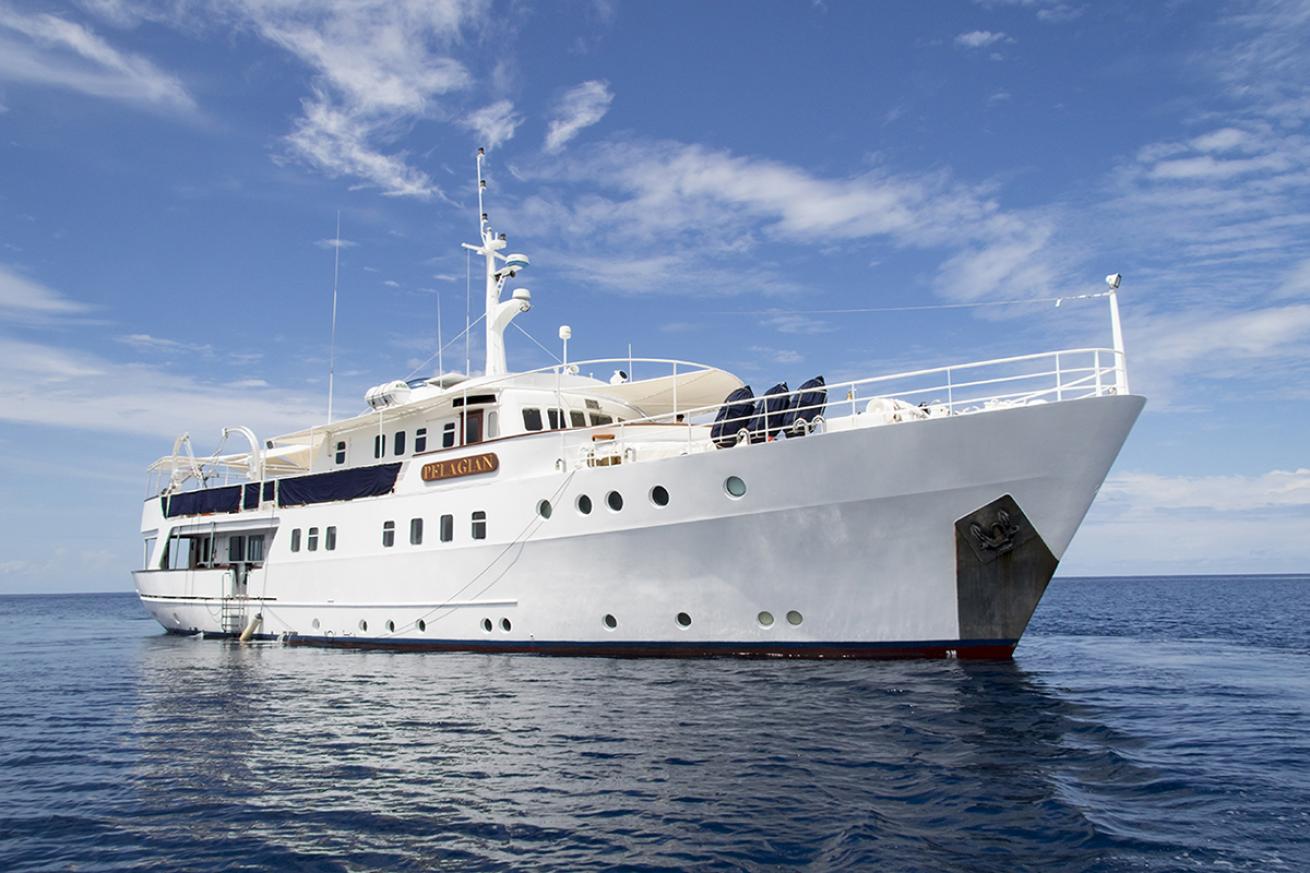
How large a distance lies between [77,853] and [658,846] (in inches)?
198

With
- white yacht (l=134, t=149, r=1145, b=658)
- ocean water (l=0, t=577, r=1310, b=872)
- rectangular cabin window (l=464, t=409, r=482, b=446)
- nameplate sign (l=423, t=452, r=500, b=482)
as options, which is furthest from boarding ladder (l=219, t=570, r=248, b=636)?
rectangular cabin window (l=464, t=409, r=482, b=446)

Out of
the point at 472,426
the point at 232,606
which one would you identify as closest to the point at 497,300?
the point at 472,426

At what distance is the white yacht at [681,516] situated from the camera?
14.0 metres

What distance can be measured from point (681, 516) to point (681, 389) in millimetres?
5992

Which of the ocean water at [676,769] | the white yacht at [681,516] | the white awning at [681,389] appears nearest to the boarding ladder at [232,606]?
the white yacht at [681,516]

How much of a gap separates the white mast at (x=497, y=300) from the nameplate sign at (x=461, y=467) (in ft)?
14.2

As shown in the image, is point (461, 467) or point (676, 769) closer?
point (676, 769)

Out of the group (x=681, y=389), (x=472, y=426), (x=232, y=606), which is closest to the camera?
(x=472, y=426)

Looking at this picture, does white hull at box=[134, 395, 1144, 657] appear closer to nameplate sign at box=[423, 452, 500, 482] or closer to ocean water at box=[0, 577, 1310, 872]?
nameplate sign at box=[423, 452, 500, 482]

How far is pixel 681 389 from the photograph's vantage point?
835 inches

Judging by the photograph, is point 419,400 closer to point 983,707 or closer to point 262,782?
point 262,782

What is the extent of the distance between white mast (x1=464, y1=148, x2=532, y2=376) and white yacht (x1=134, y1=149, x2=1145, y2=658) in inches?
2.3

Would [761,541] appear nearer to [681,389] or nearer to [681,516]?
[681,516]

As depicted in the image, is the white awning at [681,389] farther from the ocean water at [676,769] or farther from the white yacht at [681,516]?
the ocean water at [676,769]
